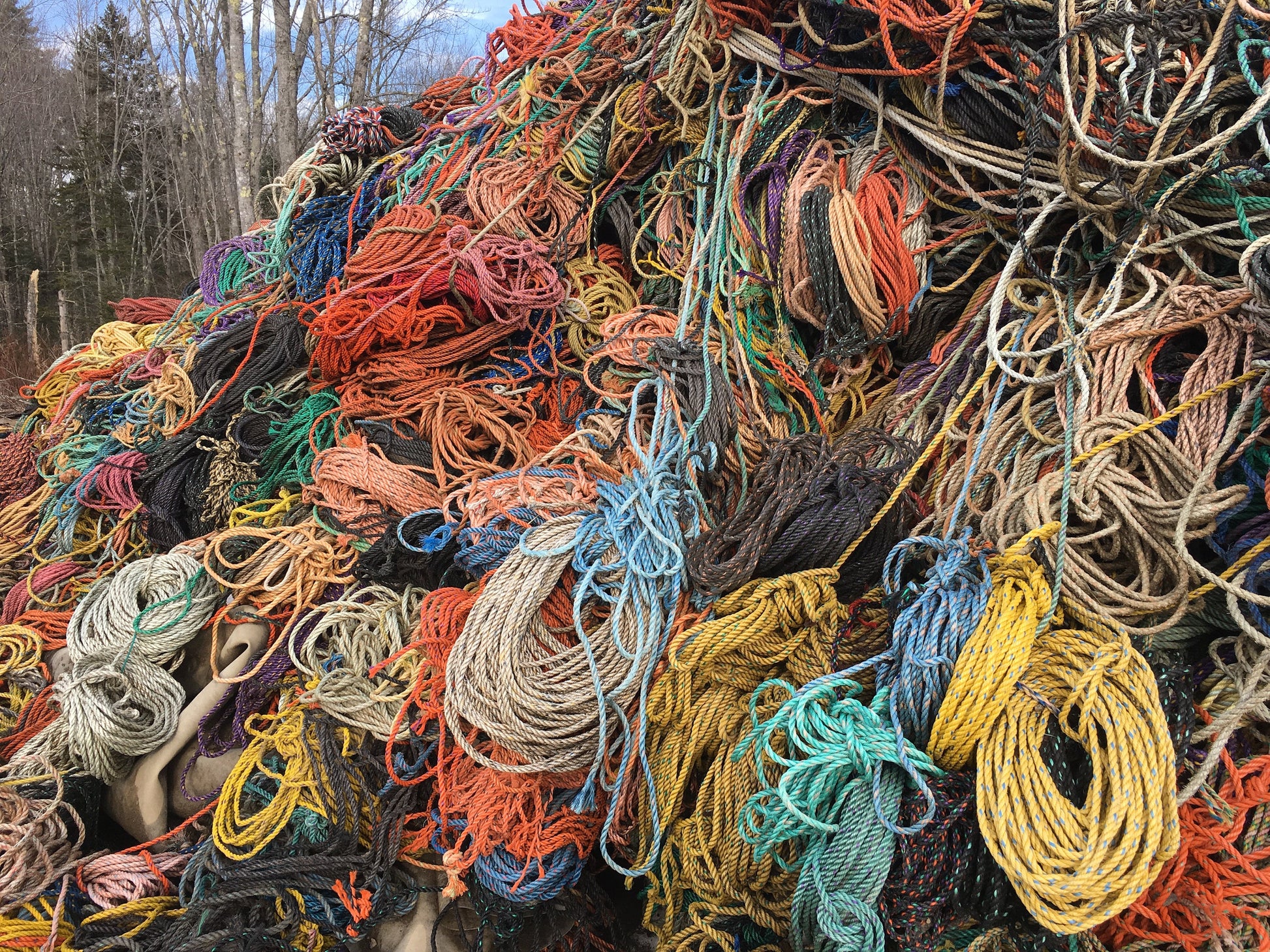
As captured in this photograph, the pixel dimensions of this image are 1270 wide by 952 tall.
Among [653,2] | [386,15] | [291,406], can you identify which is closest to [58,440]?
[291,406]

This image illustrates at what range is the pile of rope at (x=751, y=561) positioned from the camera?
5.05 feet

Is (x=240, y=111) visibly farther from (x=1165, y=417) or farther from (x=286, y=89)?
(x=1165, y=417)

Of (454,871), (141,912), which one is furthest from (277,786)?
(454,871)

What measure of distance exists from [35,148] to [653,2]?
74.7 feet

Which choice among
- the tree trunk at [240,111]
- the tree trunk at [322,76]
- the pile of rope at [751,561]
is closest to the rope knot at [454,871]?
the pile of rope at [751,561]

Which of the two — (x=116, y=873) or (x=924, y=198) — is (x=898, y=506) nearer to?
(x=924, y=198)

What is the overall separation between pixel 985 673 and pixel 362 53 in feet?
38.0

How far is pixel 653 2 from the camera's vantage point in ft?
10.6

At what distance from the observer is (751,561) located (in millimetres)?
1815

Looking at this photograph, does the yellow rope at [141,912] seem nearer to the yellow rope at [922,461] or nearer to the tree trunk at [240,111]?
the yellow rope at [922,461]

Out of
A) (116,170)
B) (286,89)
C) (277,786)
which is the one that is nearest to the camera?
(277,786)

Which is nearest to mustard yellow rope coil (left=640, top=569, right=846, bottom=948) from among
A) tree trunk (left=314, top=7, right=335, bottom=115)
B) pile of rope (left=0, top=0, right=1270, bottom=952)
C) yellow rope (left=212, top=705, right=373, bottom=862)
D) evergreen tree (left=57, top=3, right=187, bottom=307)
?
pile of rope (left=0, top=0, right=1270, bottom=952)

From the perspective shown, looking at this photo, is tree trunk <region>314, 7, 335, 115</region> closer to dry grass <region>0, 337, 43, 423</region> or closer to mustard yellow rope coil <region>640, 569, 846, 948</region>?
dry grass <region>0, 337, 43, 423</region>

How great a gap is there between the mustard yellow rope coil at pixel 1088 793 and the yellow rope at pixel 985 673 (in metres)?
0.04
